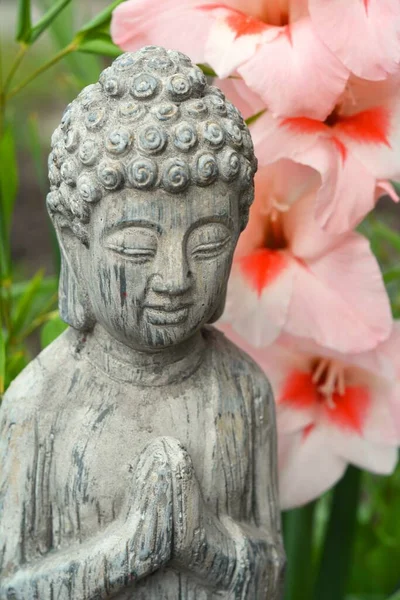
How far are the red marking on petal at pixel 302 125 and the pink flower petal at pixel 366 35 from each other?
0.30ft

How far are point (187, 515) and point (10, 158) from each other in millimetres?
579

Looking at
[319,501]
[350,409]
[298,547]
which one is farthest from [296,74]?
[319,501]

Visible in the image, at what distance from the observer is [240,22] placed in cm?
102

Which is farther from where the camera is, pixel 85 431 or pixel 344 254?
pixel 344 254

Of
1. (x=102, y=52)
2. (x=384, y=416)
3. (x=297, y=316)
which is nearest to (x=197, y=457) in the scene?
(x=297, y=316)

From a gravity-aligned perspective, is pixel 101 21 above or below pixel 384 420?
above

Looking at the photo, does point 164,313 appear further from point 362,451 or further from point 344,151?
point 362,451

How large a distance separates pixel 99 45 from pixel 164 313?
0.43 meters

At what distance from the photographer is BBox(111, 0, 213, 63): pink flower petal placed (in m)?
1.01

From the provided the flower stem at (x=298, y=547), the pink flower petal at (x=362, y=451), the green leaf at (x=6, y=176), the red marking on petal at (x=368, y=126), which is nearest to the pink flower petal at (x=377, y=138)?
the red marking on petal at (x=368, y=126)

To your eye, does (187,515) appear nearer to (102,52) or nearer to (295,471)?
(295,471)

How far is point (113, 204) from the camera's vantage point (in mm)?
820

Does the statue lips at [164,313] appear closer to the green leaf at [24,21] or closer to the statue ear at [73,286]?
the statue ear at [73,286]

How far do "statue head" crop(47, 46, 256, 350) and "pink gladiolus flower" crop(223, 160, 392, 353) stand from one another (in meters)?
0.20
